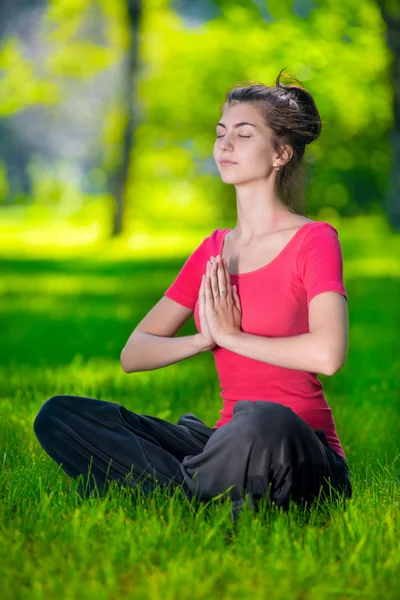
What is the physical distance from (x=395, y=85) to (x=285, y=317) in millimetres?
16142

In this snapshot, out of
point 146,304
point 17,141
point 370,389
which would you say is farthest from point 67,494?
point 17,141

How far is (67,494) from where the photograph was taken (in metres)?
3.80

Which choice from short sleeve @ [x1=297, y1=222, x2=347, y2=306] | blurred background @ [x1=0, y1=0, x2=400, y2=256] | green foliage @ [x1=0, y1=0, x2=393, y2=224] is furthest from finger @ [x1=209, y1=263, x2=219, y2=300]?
green foliage @ [x1=0, y1=0, x2=393, y2=224]

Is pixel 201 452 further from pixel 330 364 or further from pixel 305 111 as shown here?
pixel 305 111

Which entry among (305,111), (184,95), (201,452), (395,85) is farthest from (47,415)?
(184,95)

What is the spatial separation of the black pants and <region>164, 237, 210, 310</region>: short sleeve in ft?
1.54

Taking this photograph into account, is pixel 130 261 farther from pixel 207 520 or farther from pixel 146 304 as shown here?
pixel 207 520

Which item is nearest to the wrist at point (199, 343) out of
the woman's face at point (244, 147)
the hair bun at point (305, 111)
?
the woman's face at point (244, 147)

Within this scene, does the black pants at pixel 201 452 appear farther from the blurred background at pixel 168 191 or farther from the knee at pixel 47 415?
the blurred background at pixel 168 191

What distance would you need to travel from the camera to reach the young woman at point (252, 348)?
340 cm

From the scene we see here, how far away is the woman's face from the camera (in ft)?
12.6

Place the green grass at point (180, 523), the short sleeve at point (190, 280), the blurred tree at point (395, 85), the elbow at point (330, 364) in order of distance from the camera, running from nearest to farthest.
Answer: the green grass at point (180, 523) → the elbow at point (330, 364) → the short sleeve at point (190, 280) → the blurred tree at point (395, 85)

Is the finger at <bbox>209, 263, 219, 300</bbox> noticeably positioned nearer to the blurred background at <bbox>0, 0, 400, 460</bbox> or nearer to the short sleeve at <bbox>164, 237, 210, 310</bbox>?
the short sleeve at <bbox>164, 237, 210, 310</bbox>

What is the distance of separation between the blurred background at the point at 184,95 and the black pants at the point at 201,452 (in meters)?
11.9
